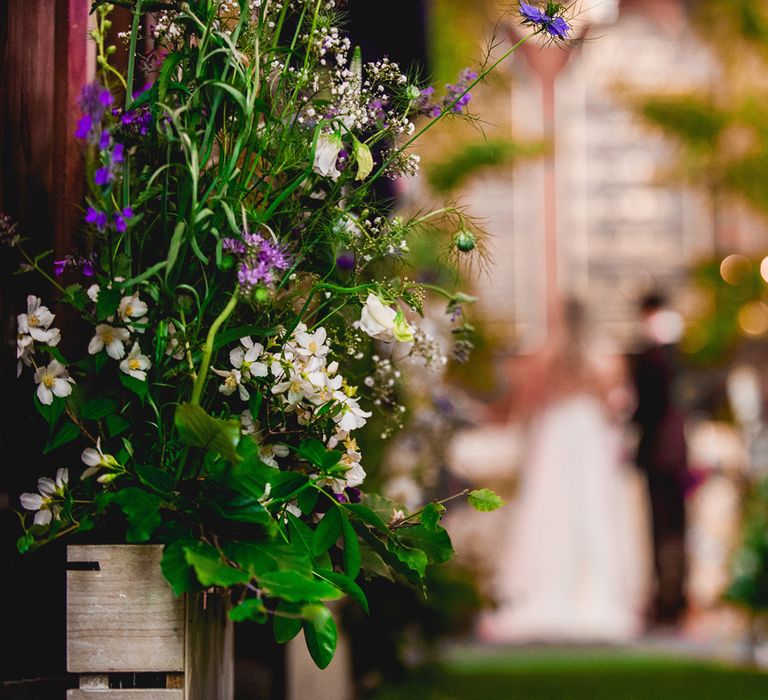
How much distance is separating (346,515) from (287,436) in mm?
136

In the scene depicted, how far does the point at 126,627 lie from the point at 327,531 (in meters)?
0.27

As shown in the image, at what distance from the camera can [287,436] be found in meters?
1.47

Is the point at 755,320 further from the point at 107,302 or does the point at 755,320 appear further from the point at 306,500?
the point at 107,302

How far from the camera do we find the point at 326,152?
1442mm

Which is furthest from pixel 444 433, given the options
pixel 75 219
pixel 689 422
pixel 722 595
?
pixel 689 422

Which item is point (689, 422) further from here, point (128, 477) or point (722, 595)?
point (128, 477)

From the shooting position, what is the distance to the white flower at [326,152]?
1434 mm

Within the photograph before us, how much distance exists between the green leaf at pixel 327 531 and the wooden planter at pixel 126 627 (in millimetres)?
173

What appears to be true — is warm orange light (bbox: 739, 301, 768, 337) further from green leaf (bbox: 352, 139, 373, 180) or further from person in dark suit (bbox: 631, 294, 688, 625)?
green leaf (bbox: 352, 139, 373, 180)

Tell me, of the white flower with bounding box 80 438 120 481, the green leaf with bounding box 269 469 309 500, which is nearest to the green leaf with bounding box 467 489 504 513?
the green leaf with bounding box 269 469 309 500

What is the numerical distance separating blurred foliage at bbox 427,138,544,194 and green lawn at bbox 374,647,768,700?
7.35ft

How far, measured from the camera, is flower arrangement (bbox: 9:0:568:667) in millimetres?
1310

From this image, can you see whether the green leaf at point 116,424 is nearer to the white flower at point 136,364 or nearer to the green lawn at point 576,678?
the white flower at point 136,364

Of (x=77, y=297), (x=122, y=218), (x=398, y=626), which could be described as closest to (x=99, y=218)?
(x=122, y=218)
